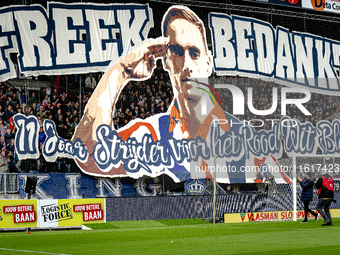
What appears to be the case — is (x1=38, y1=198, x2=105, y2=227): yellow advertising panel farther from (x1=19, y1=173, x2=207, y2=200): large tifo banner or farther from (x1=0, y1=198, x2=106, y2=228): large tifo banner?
(x1=19, y1=173, x2=207, y2=200): large tifo banner

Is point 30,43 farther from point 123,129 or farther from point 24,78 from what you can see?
point 123,129

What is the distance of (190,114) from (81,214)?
871 centimetres

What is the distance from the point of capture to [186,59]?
990 inches

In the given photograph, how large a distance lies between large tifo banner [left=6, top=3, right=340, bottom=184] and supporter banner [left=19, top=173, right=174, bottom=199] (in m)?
0.40

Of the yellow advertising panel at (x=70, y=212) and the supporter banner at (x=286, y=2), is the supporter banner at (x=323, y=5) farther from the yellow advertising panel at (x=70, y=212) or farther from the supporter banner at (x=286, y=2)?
the yellow advertising panel at (x=70, y=212)

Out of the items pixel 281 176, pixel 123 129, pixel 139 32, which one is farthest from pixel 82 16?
pixel 281 176

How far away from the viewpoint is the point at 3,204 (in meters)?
15.9

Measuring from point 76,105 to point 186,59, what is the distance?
5.85 meters

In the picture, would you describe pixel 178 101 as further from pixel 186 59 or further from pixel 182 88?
pixel 186 59

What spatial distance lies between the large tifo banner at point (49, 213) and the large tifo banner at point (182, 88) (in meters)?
4.31

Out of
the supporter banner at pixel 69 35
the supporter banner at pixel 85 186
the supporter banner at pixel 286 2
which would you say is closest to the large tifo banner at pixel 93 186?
the supporter banner at pixel 85 186

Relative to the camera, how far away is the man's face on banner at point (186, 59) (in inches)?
971

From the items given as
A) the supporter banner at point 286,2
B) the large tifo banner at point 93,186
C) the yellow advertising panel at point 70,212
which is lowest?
the yellow advertising panel at point 70,212

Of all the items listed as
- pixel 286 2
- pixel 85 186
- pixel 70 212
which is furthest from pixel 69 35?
pixel 286 2
